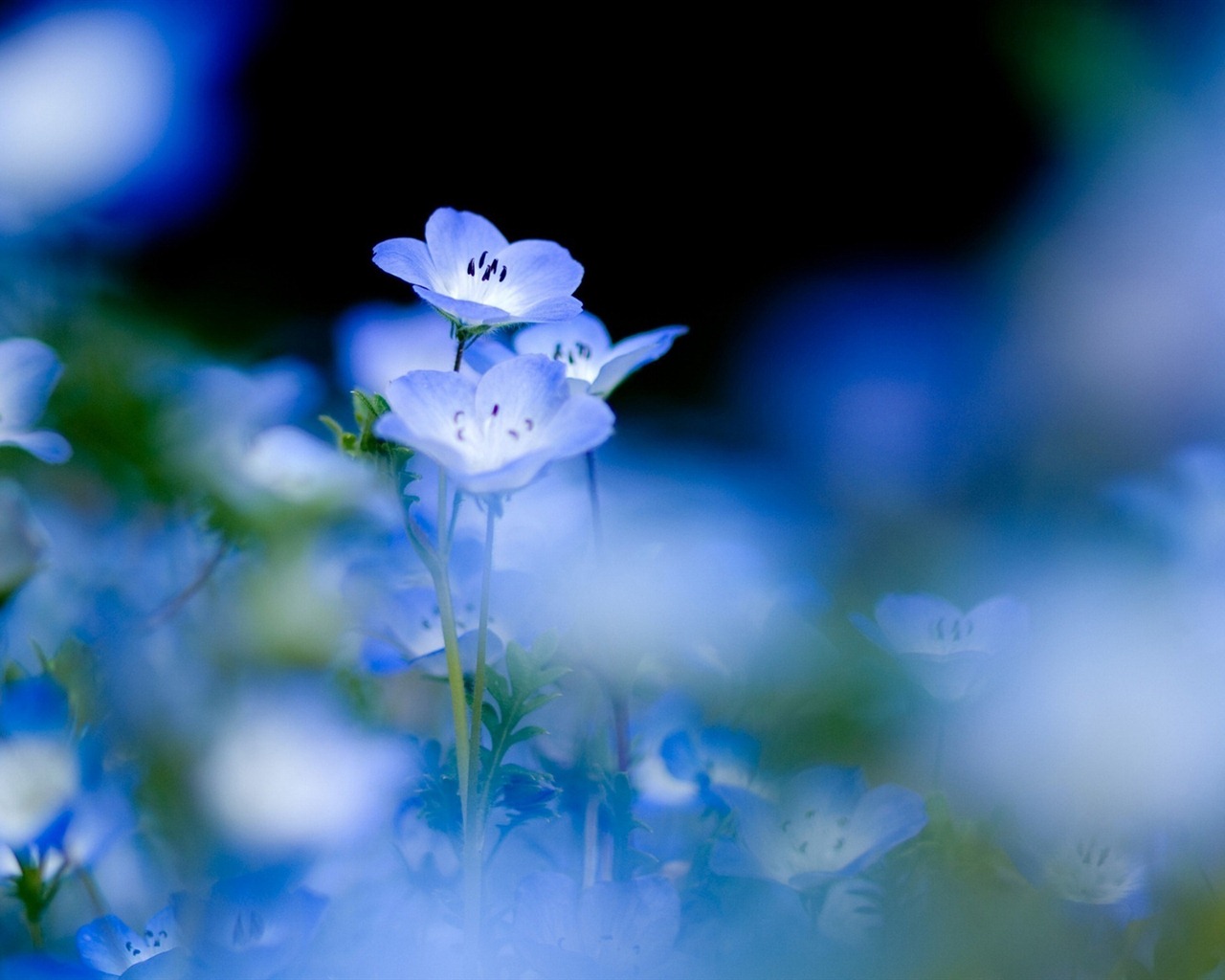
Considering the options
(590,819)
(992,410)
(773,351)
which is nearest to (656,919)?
(590,819)

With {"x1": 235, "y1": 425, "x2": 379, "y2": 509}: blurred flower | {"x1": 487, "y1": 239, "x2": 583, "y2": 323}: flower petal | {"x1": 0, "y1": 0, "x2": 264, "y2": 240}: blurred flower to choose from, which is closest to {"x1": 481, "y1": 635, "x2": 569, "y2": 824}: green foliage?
{"x1": 487, "y1": 239, "x2": 583, "y2": 323}: flower petal

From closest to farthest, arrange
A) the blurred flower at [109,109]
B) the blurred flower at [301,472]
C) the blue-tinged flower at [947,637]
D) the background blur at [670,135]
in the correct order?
1. the blue-tinged flower at [947,637]
2. the blurred flower at [301,472]
3. the blurred flower at [109,109]
4. the background blur at [670,135]

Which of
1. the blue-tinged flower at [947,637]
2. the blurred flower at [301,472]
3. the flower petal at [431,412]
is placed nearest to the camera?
the flower petal at [431,412]

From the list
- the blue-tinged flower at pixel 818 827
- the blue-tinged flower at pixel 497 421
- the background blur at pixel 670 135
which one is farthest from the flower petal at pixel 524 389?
the background blur at pixel 670 135

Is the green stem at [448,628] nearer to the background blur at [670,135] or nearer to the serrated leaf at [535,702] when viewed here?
the serrated leaf at [535,702]

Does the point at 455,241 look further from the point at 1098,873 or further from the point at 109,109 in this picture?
the point at 109,109

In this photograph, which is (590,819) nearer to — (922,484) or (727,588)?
(727,588)
